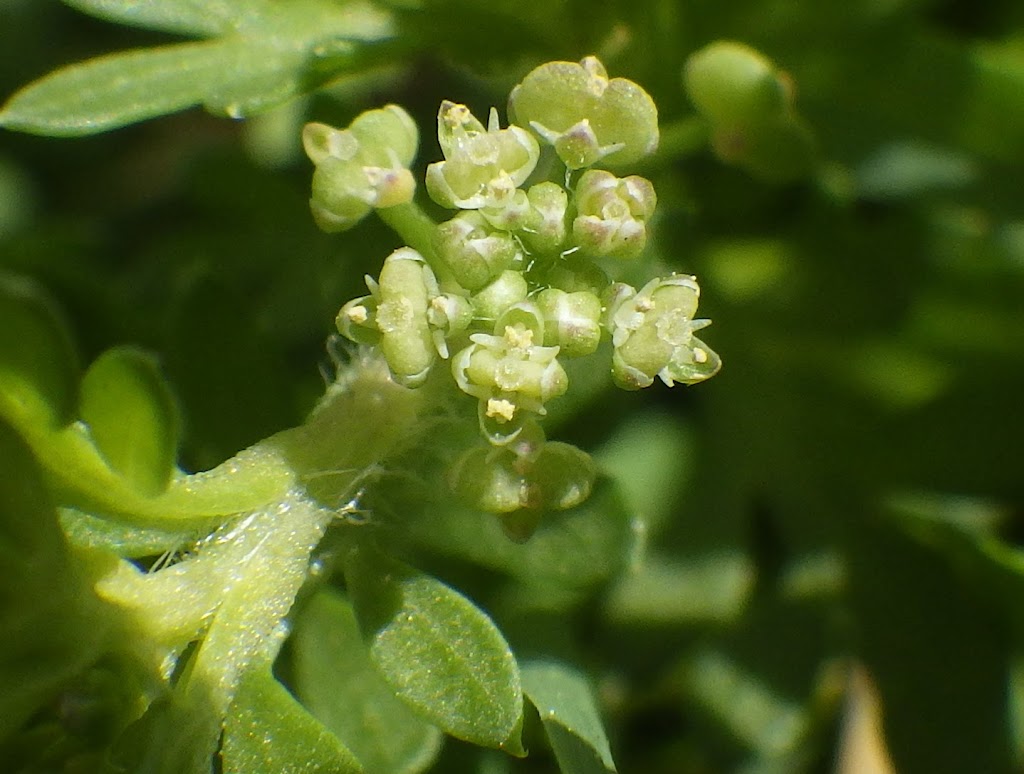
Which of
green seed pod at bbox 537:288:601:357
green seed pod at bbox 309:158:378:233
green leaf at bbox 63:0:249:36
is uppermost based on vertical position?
green leaf at bbox 63:0:249:36

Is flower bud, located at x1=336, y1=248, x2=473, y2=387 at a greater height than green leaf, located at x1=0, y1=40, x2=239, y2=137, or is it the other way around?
green leaf, located at x1=0, y1=40, x2=239, y2=137

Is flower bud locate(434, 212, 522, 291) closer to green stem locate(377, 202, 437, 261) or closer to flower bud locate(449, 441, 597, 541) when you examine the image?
green stem locate(377, 202, 437, 261)

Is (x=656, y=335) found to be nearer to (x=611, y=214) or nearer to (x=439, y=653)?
(x=611, y=214)

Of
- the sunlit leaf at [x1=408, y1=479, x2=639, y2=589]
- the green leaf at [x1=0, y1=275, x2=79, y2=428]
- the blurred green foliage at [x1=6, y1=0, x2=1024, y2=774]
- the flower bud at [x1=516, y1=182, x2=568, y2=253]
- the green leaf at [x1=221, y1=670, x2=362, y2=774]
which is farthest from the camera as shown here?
the blurred green foliage at [x1=6, y1=0, x2=1024, y2=774]

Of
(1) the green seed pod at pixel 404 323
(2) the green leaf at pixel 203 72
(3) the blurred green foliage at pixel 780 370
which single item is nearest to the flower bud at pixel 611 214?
(1) the green seed pod at pixel 404 323

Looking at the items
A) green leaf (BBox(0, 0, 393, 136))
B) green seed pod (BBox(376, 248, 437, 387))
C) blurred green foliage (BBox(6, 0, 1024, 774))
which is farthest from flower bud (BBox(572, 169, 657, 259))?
blurred green foliage (BBox(6, 0, 1024, 774))

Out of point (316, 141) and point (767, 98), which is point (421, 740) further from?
point (767, 98)

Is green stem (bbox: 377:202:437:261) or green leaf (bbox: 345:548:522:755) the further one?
green stem (bbox: 377:202:437:261)

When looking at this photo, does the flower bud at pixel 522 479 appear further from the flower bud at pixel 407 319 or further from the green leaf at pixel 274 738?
the green leaf at pixel 274 738
